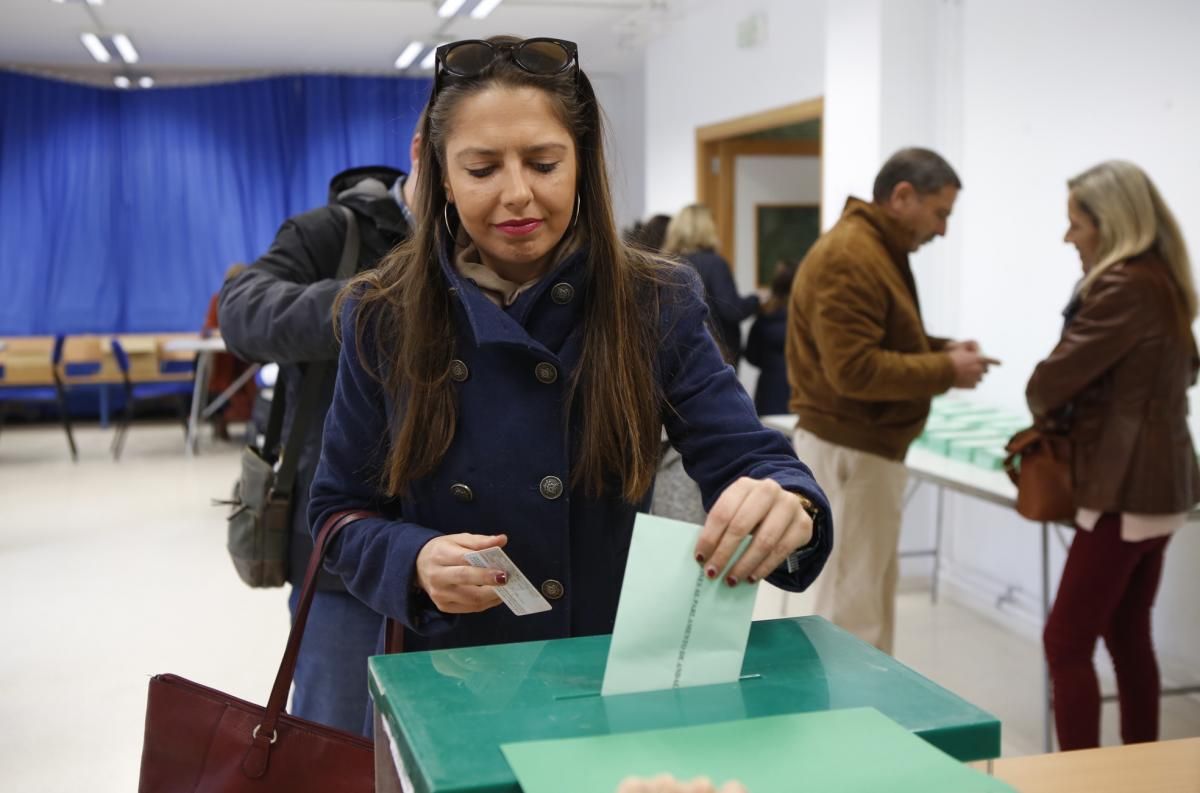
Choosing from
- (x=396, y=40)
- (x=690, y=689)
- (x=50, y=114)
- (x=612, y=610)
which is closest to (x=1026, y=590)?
(x=612, y=610)

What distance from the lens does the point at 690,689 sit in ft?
2.98

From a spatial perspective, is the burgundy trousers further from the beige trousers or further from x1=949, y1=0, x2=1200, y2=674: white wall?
x1=949, y1=0, x2=1200, y2=674: white wall

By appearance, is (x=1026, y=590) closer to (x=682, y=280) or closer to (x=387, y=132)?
(x=682, y=280)

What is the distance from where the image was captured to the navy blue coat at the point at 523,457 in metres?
1.20

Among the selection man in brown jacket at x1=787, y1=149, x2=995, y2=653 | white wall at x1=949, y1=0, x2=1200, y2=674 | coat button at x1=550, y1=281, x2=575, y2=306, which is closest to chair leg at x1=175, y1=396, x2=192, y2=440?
white wall at x1=949, y1=0, x2=1200, y2=674

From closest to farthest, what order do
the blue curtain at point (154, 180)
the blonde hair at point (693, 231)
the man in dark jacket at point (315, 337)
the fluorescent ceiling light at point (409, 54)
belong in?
the man in dark jacket at point (315, 337)
the blonde hair at point (693, 231)
the fluorescent ceiling light at point (409, 54)
the blue curtain at point (154, 180)

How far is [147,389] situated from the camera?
9.37 m

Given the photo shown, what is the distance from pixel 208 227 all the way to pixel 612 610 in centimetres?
1016

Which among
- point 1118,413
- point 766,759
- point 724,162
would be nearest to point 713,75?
point 724,162

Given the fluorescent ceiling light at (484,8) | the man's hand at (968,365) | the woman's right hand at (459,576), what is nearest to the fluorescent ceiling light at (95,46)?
the fluorescent ceiling light at (484,8)

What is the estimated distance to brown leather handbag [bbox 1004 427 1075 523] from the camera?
9.29ft

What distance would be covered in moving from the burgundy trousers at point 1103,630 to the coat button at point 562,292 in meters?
2.03

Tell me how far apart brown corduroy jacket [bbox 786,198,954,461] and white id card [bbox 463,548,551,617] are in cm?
226

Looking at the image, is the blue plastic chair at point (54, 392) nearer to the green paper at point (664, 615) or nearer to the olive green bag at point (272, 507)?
the olive green bag at point (272, 507)
